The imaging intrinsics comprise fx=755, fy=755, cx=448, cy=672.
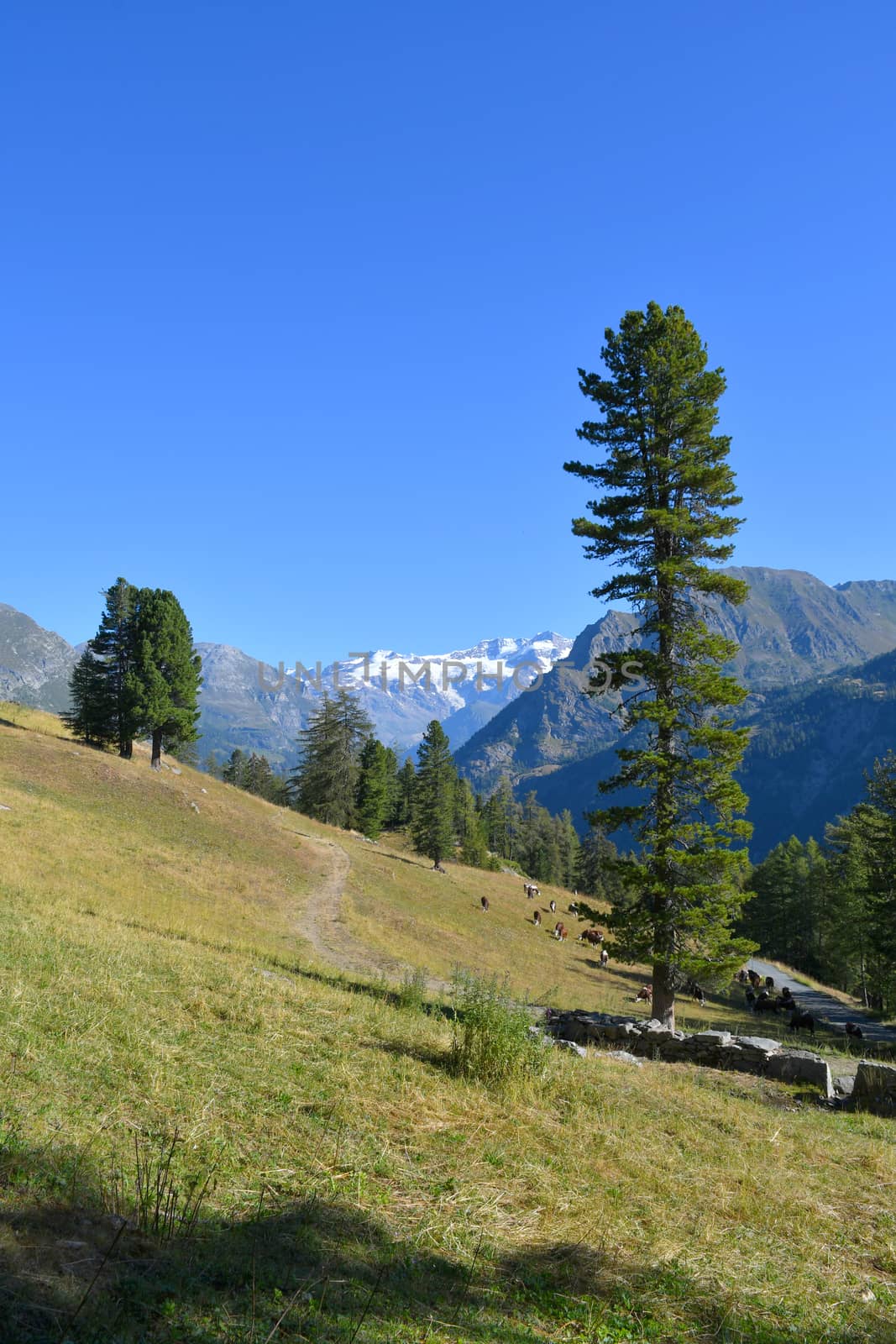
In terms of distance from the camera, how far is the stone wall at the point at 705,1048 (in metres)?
13.7

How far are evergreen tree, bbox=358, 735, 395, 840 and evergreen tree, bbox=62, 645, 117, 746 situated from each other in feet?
91.9

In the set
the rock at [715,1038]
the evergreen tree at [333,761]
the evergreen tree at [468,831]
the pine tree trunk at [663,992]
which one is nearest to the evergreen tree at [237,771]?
the evergreen tree at [468,831]

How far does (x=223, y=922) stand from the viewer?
2514cm

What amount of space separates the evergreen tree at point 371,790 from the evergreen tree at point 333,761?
1.38 metres

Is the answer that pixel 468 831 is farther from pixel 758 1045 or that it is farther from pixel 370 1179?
pixel 370 1179

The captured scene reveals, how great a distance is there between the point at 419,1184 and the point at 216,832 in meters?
40.7

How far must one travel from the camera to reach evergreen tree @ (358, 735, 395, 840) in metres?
78.0

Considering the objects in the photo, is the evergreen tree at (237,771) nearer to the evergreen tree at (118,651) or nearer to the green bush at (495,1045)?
the evergreen tree at (118,651)

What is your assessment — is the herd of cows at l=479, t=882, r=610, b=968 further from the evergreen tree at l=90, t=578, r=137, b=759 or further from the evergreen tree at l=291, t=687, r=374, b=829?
the evergreen tree at l=90, t=578, r=137, b=759

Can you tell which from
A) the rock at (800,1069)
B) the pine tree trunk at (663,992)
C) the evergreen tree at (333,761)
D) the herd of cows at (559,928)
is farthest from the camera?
the evergreen tree at (333,761)

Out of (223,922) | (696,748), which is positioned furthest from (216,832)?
(696,748)

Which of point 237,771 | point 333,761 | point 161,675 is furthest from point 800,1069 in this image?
point 237,771

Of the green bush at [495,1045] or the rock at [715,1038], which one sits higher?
the green bush at [495,1045]

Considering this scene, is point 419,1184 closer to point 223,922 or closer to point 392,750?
point 223,922
